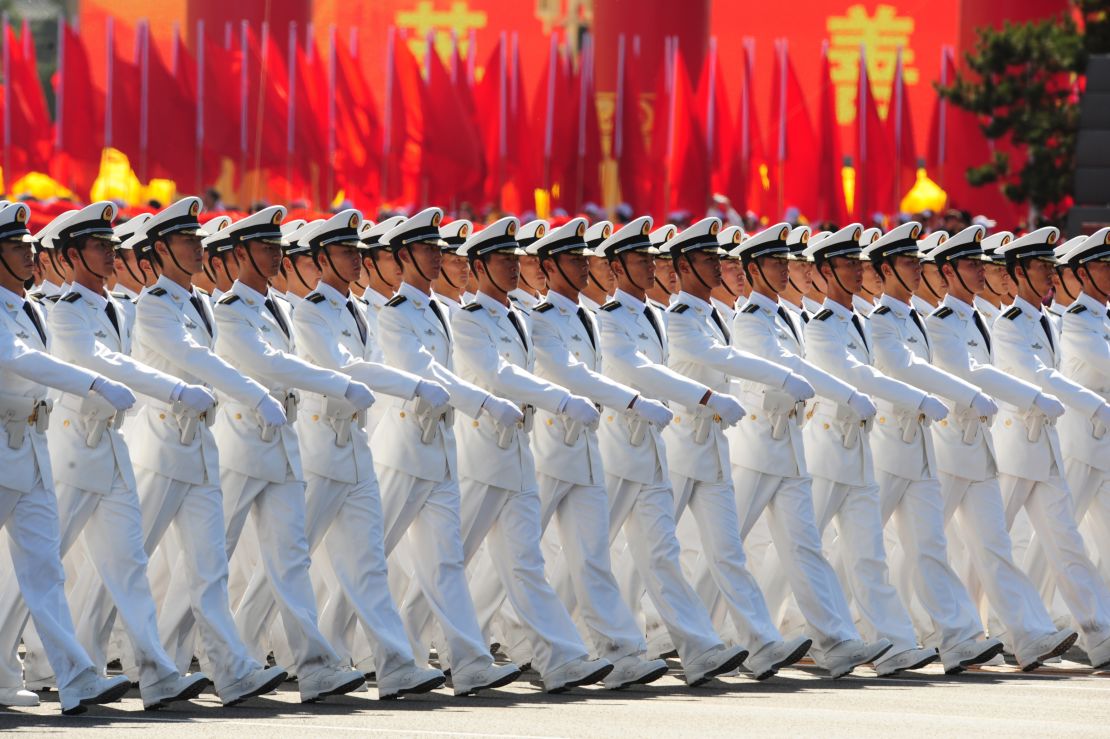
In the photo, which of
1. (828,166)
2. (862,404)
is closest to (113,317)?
(862,404)

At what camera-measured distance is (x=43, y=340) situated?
9000 mm

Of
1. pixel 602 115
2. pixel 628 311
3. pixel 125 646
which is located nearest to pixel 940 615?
pixel 628 311

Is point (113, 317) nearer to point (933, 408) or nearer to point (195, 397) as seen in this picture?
point (195, 397)

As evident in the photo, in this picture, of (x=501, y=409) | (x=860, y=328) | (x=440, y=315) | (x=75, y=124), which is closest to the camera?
(x=501, y=409)

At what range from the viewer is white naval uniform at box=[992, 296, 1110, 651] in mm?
11367

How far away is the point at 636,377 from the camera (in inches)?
410

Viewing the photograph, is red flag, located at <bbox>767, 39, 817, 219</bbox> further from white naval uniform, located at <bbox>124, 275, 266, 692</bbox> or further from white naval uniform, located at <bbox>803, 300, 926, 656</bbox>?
white naval uniform, located at <bbox>124, 275, 266, 692</bbox>

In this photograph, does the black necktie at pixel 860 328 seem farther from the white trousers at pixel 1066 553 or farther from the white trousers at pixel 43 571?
the white trousers at pixel 43 571

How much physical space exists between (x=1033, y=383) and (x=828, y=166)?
14332 mm

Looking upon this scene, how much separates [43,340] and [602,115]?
87.6 ft

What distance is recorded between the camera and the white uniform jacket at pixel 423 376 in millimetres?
9781

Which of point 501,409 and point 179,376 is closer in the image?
point 179,376

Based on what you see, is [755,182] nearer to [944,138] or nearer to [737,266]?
[944,138]

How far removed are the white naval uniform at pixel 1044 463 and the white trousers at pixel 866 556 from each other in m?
0.85
